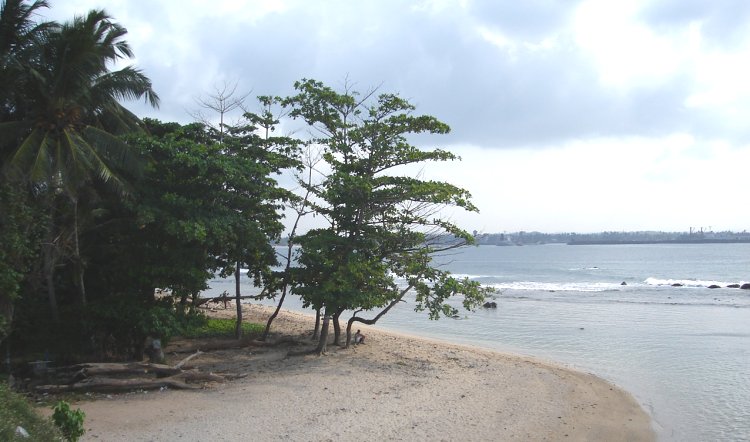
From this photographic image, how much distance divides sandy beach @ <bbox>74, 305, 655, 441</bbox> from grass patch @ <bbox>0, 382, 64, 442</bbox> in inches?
58.2

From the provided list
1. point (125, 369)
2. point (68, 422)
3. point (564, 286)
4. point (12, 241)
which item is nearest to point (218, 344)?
point (125, 369)

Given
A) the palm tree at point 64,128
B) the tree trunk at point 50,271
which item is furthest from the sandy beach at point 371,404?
the palm tree at point 64,128

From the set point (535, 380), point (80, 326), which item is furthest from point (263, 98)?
point (535, 380)

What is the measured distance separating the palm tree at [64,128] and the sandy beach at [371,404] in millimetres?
4068

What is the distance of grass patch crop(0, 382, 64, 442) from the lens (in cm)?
498

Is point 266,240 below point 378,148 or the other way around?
below

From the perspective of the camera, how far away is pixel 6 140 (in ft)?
36.8

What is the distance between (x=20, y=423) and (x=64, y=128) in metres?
7.65

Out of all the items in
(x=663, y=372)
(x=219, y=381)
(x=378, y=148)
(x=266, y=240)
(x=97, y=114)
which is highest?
(x=97, y=114)

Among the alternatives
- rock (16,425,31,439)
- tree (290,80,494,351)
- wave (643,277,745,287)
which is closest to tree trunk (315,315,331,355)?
tree (290,80,494,351)

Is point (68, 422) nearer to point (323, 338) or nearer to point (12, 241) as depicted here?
point (12, 241)

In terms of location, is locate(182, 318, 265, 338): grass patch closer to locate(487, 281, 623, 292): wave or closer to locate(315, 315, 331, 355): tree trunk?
locate(315, 315, 331, 355): tree trunk

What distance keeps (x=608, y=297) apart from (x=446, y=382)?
26161mm

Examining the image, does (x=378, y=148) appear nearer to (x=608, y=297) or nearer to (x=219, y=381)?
(x=219, y=381)
